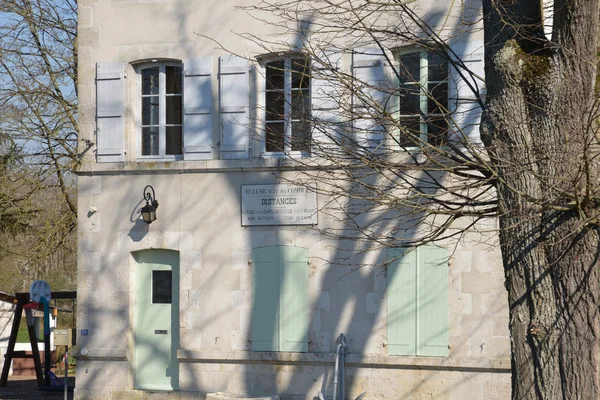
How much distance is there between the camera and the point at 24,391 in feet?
51.8

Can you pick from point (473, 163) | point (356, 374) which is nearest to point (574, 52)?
point (473, 163)

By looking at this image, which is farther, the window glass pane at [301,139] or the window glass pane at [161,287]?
the window glass pane at [161,287]

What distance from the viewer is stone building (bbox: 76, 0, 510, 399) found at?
12.1 metres

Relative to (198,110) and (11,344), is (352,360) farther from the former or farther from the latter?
(11,344)

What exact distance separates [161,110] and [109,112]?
2.39ft

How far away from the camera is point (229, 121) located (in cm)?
1289

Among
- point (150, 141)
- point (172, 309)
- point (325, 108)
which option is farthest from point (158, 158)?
point (325, 108)

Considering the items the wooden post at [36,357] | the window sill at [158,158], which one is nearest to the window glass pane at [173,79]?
the window sill at [158,158]

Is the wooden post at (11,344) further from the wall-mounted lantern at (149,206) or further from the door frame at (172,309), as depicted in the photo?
the wall-mounted lantern at (149,206)

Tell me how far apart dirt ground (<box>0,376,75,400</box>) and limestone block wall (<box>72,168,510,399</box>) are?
5.06 feet

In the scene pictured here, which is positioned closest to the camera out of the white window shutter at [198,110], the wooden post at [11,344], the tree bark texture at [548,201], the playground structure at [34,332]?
the tree bark texture at [548,201]

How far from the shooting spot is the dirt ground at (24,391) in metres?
14.6

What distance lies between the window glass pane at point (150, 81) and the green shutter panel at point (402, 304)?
410cm

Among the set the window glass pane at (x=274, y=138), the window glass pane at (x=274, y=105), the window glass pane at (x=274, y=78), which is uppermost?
the window glass pane at (x=274, y=78)
